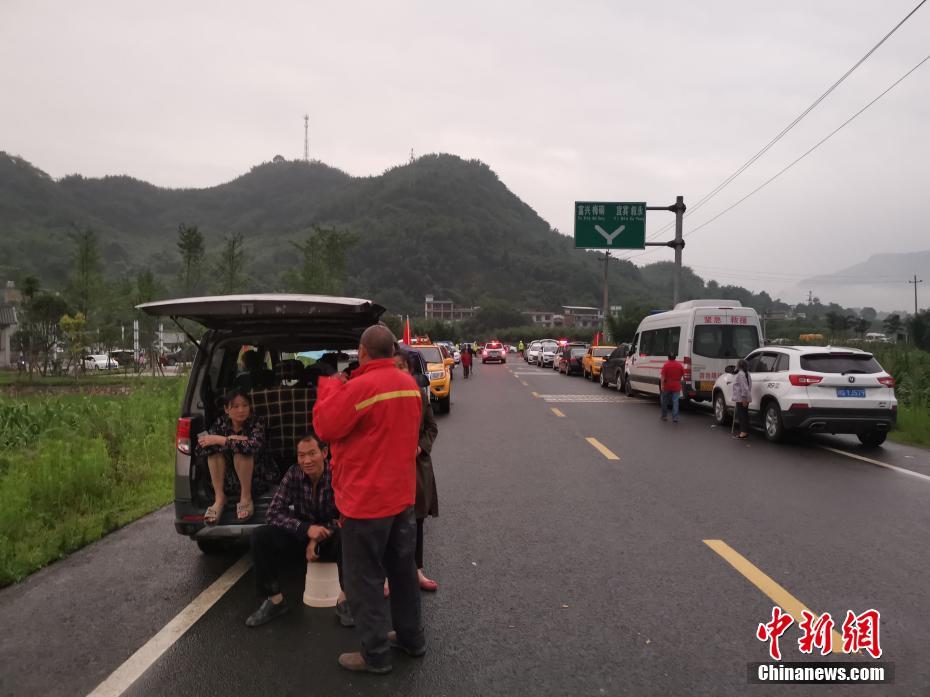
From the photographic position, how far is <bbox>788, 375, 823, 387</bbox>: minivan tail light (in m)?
11.2

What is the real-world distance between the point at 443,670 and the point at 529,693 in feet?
1.58

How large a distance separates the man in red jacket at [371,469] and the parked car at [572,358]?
31814mm

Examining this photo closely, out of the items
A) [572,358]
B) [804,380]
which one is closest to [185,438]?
[804,380]

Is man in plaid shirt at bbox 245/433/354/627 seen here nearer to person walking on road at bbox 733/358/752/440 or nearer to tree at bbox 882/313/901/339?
person walking on road at bbox 733/358/752/440

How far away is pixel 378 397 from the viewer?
343cm

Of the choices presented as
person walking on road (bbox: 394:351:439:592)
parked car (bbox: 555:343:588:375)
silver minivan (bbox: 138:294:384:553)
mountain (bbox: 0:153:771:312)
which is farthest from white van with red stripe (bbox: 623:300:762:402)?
mountain (bbox: 0:153:771:312)

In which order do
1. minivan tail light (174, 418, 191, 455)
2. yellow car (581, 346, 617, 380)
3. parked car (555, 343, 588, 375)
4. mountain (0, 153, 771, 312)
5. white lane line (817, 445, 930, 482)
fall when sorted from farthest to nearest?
mountain (0, 153, 771, 312)
parked car (555, 343, 588, 375)
yellow car (581, 346, 617, 380)
white lane line (817, 445, 930, 482)
minivan tail light (174, 418, 191, 455)

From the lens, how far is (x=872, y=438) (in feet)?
38.6

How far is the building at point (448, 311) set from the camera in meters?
147

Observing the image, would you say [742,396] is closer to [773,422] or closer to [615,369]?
[773,422]

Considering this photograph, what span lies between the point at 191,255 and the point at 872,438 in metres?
27.8

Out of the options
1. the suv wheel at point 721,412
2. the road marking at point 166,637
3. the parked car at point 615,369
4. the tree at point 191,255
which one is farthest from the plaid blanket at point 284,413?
the tree at point 191,255

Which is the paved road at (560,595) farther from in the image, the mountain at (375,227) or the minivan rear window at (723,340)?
the mountain at (375,227)

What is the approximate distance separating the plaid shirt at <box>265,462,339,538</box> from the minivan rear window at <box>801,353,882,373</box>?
9.61m
